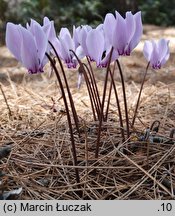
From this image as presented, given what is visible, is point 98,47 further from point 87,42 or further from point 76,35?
point 76,35

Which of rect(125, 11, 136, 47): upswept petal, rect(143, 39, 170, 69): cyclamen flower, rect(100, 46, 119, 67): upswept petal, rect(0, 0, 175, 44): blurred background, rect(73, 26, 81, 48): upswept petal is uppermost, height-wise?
rect(125, 11, 136, 47): upswept petal

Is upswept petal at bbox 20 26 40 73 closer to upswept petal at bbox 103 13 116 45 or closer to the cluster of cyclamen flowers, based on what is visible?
the cluster of cyclamen flowers

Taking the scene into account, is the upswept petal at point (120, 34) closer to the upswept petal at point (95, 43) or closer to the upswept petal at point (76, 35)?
the upswept petal at point (95, 43)

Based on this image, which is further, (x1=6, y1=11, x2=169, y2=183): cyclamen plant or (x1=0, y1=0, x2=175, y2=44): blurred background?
(x1=0, y1=0, x2=175, y2=44): blurred background

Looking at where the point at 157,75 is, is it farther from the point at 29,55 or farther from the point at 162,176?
the point at 29,55

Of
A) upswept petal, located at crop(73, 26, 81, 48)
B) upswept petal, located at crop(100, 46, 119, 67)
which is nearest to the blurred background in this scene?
upswept petal, located at crop(73, 26, 81, 48)

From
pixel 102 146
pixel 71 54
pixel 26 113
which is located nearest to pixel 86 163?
pixel 102 146

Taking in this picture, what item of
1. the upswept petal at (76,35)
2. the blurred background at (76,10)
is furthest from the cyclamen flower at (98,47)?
the blurred background at (76,10)
